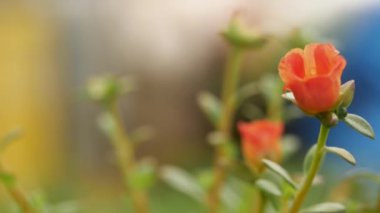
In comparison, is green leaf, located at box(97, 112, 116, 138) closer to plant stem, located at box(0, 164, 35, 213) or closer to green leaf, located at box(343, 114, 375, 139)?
plant stem, located at box(0, 164, 35, 213)

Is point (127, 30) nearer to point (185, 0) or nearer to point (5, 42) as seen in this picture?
point (185, 0)

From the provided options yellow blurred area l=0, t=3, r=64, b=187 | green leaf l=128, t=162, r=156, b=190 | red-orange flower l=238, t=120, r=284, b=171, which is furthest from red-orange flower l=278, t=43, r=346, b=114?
yellow blurred area l=0, t=3, r=64, b=187

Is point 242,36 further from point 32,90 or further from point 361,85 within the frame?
point 32,90

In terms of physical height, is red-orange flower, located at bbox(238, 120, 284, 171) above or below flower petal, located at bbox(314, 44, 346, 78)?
above

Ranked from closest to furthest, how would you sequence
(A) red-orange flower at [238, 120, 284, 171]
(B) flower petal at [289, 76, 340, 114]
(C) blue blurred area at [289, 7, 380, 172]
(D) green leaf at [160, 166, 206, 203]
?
1. (B) flower petal at [289, 76, 340, 114]
2. (A) red-orange flower at [238, 120, 284, 171]
3. (D) green leaf at [160, 166, 206, 203]
4. (C) blue blurred area at [289, 7, 380, 172]

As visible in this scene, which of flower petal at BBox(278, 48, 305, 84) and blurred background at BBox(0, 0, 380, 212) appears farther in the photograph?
blurred background at BBox(0, 0, 380, 212)

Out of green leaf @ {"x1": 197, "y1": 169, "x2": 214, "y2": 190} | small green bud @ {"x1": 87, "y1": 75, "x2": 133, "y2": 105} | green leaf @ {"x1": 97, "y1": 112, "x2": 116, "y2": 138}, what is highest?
green leaf @ {"x1": 97, "y1": 112, "x2": 116, "y2": 138}

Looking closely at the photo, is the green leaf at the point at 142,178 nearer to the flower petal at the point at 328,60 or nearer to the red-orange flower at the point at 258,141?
the red-orange flower at the point at 258,141
